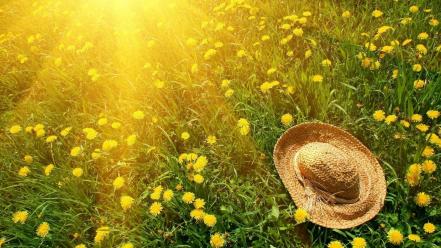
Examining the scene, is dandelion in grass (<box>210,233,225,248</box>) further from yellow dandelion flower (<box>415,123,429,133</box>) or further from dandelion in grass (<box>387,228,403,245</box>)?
yellow dandelion flower (<box>415,123,429,133</box>)

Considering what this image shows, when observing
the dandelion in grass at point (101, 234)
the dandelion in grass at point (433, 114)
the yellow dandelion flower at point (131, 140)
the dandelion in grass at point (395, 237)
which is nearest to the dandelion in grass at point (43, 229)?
the dandelion in grass at point (101, 234)

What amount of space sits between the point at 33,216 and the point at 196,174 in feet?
3.39

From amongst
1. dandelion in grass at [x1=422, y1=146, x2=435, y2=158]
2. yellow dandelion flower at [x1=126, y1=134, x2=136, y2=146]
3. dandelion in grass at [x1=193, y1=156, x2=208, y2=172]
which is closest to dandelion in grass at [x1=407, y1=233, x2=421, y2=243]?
dandelion in grass at [x1=422, y1=146, x2=435, y2=158]

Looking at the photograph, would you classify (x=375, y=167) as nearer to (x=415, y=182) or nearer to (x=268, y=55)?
(x=415, y=182)

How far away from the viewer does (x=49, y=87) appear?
343cm

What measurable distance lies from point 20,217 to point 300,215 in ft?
5.49

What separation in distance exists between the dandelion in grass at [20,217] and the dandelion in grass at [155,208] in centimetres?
79

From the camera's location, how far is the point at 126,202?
7.75 feet

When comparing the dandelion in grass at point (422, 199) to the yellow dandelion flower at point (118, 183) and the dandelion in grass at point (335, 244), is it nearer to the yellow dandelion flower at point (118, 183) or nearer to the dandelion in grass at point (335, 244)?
the dandelion in grass at point (335, 244)

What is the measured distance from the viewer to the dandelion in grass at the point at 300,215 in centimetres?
210

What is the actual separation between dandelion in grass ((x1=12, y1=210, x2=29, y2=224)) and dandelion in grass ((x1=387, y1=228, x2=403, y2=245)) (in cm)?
207

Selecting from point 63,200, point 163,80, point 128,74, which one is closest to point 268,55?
point 163,80

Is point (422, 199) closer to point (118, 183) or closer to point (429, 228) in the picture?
point (429, 228)

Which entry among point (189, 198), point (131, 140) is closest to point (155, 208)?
point (189, 198)
